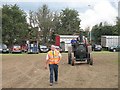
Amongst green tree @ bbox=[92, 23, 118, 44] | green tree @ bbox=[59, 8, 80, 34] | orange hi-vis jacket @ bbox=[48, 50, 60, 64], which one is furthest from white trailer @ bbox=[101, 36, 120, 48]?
orange hi-vis jacket @ bbox=[48, 50, 60, 64]

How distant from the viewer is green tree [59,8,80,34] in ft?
362

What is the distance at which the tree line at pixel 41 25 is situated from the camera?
279 feet

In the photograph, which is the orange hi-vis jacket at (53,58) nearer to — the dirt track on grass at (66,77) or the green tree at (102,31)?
the dirt track on grass at (66,77)

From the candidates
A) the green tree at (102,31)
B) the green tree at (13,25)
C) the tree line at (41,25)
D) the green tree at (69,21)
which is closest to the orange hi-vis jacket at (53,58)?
the tree line at (41,25)

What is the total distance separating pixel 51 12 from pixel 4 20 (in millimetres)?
23841

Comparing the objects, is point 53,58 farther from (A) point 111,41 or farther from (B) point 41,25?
(B) point 41,25

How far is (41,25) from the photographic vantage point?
331 feet

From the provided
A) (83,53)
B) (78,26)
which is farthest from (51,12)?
(83,53)

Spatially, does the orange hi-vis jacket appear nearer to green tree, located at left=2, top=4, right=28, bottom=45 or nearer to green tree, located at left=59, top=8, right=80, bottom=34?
green tree, located at left=2, top=4, right=28, bottom=45

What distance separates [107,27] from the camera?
105m

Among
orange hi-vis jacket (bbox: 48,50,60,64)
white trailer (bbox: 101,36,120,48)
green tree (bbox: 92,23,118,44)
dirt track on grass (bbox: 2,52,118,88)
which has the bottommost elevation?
dirt track on grass (bbox: 2,52,118,88)

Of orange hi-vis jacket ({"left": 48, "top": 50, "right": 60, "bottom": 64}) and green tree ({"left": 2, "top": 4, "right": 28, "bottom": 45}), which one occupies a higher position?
green tree ({"left": 2, "top": 4, "right": 28, "bottom": 45})

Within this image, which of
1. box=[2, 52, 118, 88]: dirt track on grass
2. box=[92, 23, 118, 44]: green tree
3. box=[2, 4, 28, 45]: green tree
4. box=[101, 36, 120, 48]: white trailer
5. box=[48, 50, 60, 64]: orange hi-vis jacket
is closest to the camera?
box=[2, 52, 118, 88]: dirt track on grass

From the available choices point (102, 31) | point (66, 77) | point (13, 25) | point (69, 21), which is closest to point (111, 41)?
point (102, 31)
